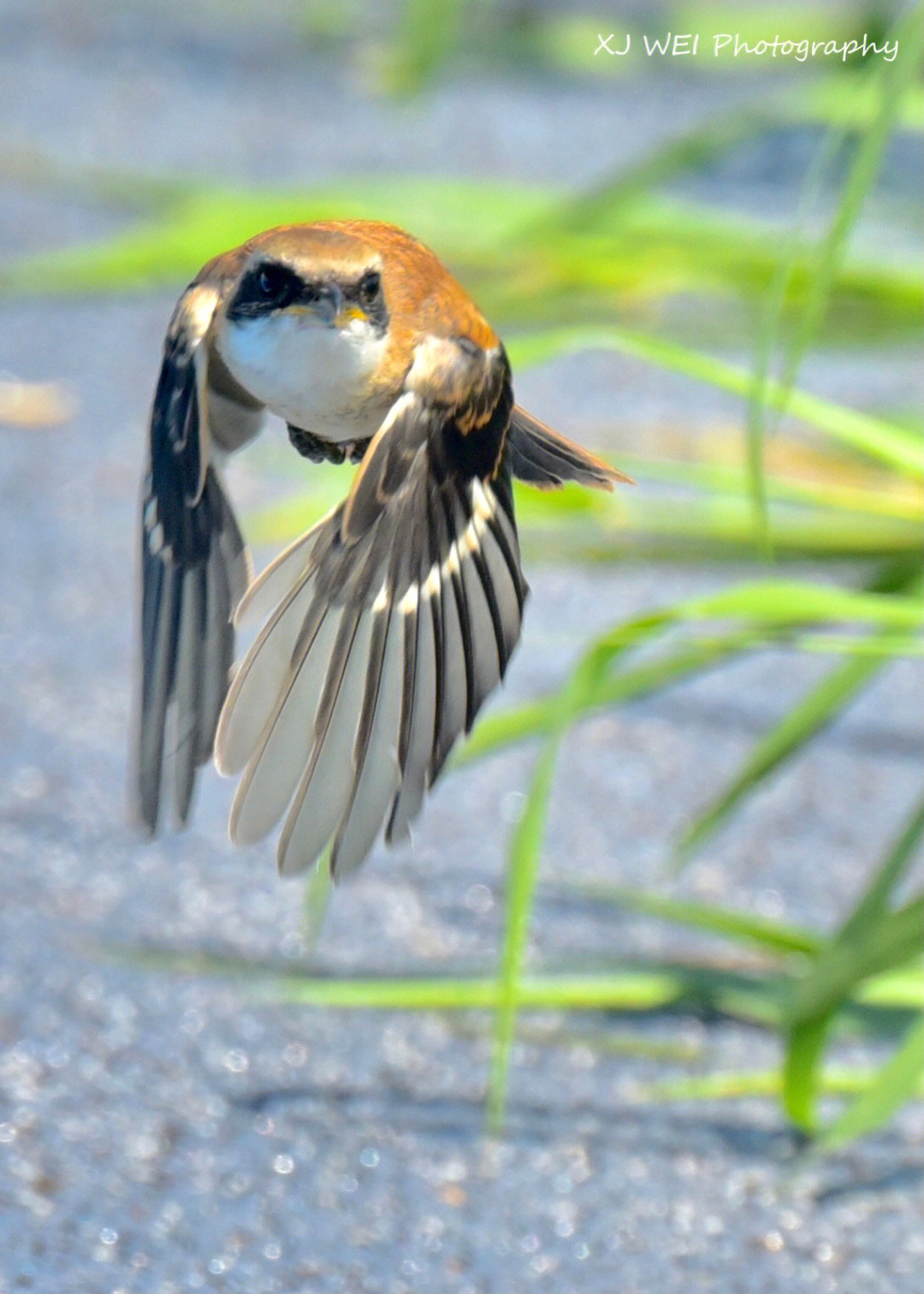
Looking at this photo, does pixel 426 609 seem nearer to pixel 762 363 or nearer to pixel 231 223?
pixel 762 363

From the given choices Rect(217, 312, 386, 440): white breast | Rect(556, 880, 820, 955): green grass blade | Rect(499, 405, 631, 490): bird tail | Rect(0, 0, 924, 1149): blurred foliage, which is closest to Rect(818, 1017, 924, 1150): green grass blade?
Rect(0, 0, 924, 1149): blurred foliage

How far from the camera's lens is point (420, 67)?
2.80ft

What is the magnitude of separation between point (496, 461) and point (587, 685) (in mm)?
419

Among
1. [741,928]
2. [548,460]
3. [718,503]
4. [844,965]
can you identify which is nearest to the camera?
[548,460]

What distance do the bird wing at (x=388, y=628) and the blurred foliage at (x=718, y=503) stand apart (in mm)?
203

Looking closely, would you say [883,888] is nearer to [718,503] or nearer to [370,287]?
[718,503]

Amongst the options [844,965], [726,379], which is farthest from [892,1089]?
[726,379]

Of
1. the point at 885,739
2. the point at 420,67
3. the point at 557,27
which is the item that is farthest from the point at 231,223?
the point at 557,27

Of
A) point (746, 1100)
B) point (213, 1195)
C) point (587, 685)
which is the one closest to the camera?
point (587, 685)

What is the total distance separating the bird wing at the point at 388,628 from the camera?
493 millimetres

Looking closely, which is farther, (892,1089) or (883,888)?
(883,888)

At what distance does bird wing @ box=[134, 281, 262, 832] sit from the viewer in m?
0.54

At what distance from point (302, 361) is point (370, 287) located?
0.09ft

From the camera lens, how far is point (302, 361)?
1.53 feet
